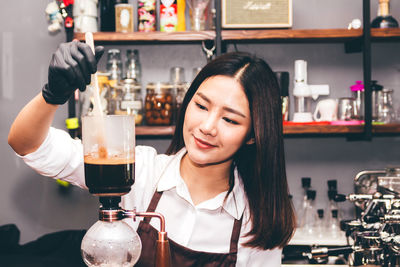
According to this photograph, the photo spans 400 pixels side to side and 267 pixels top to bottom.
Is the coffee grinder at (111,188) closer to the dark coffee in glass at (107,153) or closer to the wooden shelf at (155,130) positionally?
the dark coffee in glass at (107,153)

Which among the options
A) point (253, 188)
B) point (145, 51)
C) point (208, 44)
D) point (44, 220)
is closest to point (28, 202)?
point (44, 220)

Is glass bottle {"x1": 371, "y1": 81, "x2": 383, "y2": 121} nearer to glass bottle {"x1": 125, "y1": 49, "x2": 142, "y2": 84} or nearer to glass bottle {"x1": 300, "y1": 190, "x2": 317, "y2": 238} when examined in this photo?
glass bottle {"x1": 300, "y1": 190, "x2": 317, "y2": 238}

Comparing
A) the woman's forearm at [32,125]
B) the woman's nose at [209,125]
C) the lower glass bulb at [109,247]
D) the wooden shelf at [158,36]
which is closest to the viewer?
the lower glass bulb at [109,247]

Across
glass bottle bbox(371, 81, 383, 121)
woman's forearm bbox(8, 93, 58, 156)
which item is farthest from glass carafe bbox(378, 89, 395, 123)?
woman's forearm bbox(8, 93, 58, 156)

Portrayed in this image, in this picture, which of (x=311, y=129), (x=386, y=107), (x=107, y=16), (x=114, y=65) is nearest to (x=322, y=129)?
(x=311, y=129)

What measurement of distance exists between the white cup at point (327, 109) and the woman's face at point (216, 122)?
2.95ft

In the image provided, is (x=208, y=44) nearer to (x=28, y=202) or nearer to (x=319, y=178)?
(x=319, y=178)

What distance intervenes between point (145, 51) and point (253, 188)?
3.75 feet

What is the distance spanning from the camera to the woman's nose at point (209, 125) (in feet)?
4.04

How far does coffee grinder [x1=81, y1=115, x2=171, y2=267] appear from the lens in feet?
2.39

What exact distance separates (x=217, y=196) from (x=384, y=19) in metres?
1.24

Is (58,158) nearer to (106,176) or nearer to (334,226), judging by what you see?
(106,176)

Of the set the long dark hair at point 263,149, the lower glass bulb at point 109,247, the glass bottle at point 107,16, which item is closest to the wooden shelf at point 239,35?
the glass bottle at point 107,16

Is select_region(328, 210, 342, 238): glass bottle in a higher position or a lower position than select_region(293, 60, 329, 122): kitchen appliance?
lower
